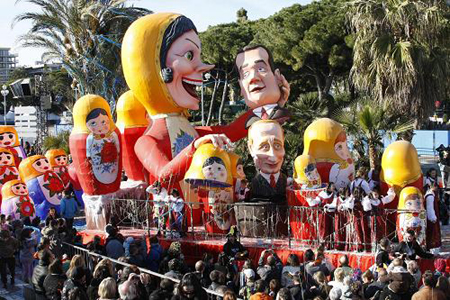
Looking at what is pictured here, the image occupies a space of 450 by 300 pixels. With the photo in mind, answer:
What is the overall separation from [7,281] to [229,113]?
27.6m

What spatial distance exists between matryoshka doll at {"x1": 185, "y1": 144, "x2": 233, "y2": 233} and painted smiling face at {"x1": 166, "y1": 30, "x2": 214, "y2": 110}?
1.88m

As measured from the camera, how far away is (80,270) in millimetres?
8281

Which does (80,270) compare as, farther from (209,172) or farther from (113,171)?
(113,171)

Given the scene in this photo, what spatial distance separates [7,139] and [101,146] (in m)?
5.97

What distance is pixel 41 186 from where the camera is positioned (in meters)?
16.9

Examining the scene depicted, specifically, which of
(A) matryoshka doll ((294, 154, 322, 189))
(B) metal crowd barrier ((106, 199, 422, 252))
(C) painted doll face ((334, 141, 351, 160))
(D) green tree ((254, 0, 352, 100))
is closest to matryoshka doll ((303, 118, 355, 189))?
(C) painted doll face ((334, 141, 351, 160))

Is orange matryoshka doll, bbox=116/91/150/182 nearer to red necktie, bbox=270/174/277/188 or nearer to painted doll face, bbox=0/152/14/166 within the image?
red necktie, bbox=270/174/277/188

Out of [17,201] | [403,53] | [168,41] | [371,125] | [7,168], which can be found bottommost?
[17,201]

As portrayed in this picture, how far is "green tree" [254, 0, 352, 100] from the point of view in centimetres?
2997

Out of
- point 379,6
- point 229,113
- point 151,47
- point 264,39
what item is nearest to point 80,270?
point 151,47

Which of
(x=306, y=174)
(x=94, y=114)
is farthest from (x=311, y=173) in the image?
(x=94, y=114)

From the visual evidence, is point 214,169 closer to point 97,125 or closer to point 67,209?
point 97,125

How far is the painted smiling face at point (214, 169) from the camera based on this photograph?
1314 centimetres

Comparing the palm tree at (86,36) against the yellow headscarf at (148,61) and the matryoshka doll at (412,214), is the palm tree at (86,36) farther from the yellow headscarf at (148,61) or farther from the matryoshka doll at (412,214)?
the matryoshka doll at (412,214)
